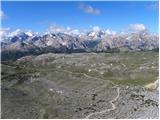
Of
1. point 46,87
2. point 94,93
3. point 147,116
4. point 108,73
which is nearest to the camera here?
point 147,116

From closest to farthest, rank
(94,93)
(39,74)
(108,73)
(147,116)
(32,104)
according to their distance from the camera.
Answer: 1. (147,116)
2. (32,104)
3. (94,93)
4. (39,74)
5. (108,73)

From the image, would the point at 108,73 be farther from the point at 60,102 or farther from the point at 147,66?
the point at 60,102

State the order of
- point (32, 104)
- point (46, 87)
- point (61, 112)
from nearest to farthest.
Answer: point (61, 112) → point (32, 104) → point (46, 87)

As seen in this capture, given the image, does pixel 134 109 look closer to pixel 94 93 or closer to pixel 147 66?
pixel 94 93

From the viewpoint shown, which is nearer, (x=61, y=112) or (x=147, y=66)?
(x=61, y=112)

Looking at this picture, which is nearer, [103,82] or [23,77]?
[103,82]

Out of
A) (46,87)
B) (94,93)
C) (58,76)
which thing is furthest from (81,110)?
(58,76)

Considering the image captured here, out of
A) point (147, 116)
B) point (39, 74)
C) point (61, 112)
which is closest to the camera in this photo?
point (147, 116)

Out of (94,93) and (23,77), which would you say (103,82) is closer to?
(94,93)

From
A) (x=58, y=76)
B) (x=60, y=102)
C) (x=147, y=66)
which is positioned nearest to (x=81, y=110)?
(x=60, y=102)
